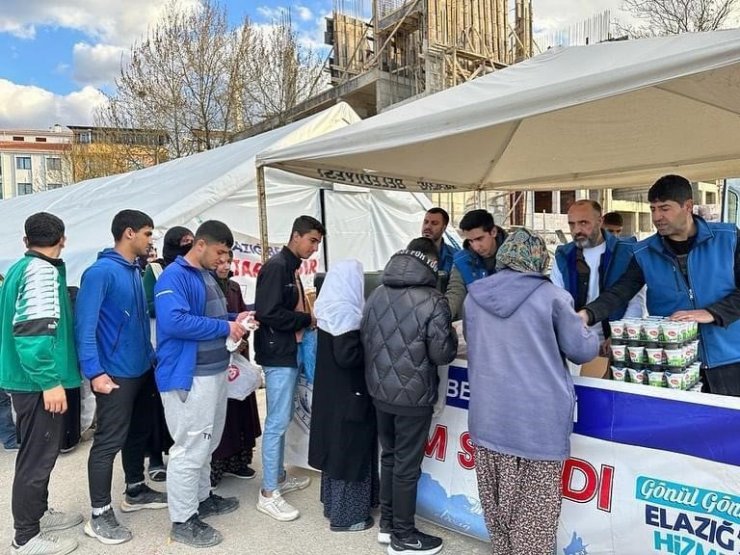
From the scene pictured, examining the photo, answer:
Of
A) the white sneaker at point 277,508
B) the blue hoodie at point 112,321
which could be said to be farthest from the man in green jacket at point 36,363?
the white sneaker at point 277,508

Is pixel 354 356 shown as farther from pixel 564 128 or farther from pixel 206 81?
pixel 206 81

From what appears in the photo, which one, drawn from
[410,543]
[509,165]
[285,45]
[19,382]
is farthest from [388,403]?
A: [285,45]

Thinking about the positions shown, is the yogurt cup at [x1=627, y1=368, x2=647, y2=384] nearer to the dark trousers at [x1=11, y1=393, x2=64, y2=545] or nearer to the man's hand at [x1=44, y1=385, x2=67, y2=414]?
the man's hand at [x1=44, y1=385, x2=67, y2=414]

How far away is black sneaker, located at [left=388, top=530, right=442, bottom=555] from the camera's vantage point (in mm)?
2766

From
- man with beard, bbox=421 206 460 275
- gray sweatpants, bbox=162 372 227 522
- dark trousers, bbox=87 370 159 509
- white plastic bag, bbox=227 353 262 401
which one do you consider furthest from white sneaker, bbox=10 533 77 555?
man with beard, bbox=421 206 460 275

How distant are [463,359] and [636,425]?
3.02ft

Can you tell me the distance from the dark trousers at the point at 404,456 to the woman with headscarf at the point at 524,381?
403mm

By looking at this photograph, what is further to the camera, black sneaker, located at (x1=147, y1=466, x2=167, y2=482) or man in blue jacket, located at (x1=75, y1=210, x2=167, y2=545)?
black sneaker, located at (x1=147, y1=466, x2=167, y2=482)

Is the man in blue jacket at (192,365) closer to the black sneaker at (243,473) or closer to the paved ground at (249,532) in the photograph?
the paved ground at (249,532)

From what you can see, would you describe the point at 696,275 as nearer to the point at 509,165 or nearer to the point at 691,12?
the point at 509,165

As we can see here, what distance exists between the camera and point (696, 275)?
8.30ft

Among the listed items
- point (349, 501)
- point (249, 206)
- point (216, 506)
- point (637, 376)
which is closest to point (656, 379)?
point (637, 376)

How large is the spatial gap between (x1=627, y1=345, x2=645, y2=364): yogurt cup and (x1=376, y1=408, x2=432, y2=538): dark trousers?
0.99 m

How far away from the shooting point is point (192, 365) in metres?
2.83
